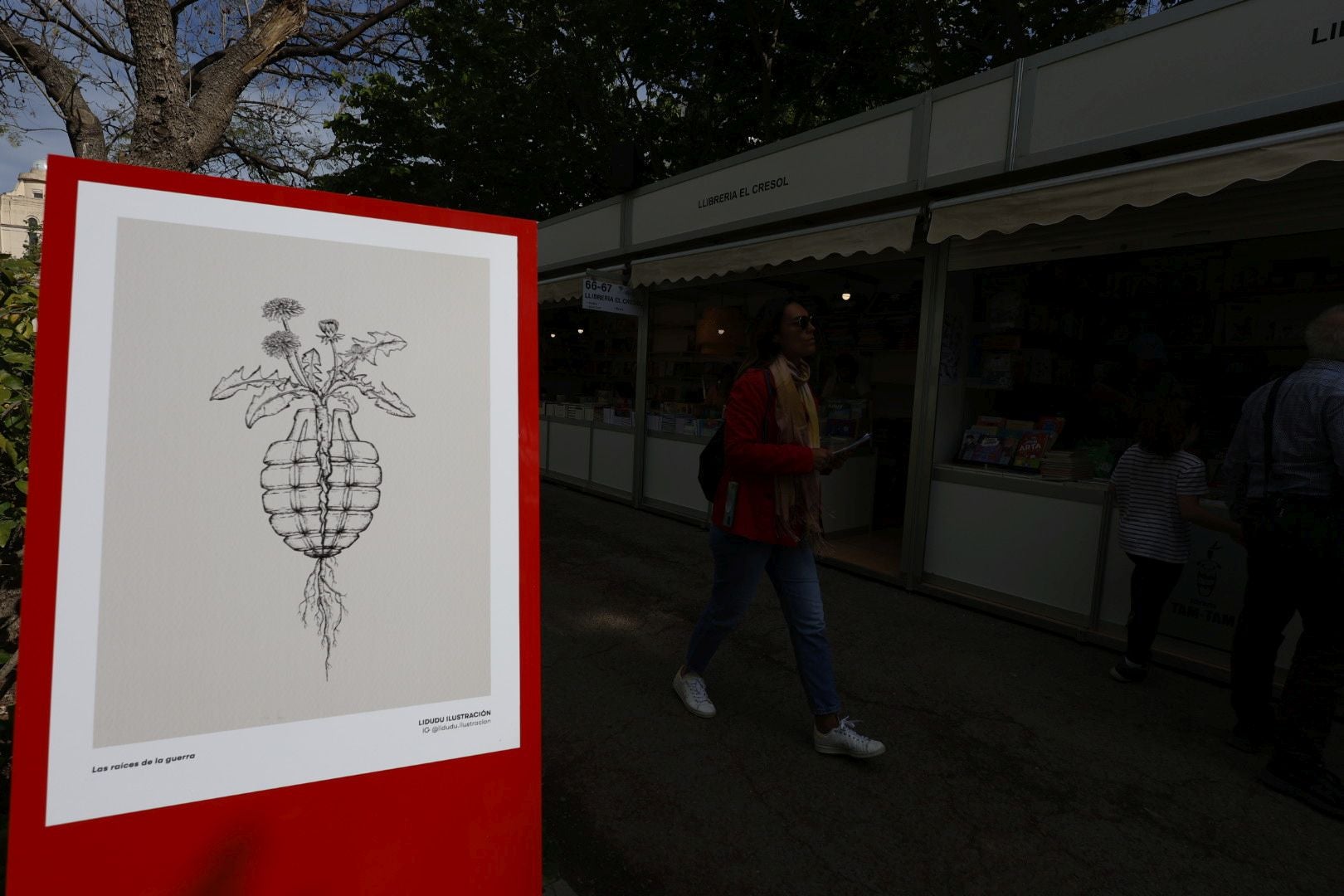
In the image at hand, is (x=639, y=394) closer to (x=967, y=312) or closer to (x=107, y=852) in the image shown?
(x=967, y=312)

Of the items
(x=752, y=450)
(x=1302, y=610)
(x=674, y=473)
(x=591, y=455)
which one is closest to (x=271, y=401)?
(x=752, y=450)

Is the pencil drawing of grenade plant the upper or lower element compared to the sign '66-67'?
lower

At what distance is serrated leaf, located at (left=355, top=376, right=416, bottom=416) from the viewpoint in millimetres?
1134

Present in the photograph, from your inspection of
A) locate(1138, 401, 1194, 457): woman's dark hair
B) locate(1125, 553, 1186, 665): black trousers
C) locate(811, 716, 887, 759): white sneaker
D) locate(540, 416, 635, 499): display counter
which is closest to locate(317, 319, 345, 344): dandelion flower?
locate(811, 716, 887, 759): white sneaker

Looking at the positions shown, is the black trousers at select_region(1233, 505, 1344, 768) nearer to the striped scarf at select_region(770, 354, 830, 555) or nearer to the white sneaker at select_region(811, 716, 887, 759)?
the white sneaker at select_region(811, 716, 887, 759)

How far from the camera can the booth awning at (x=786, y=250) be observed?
4652 millimetres

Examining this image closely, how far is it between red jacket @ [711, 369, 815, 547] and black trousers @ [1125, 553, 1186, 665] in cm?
211

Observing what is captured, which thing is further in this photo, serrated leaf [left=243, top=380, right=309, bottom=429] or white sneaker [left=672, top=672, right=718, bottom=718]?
white sneaker [left=672, top=672, right=718, bottom=718]

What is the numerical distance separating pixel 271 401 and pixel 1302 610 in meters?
3.54

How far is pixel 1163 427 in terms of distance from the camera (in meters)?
3.31

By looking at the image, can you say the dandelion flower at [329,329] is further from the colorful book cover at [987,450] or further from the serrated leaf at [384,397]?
the colorful book cover at [987,450]

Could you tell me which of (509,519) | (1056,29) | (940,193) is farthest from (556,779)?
(1056,29)

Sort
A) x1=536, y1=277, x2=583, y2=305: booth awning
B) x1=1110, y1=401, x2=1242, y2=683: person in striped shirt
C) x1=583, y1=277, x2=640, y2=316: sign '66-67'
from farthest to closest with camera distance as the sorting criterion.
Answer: x1=536, y1=277, x2=583, y2=305: booth awning → x1=583, y1=277, x2=640, y2=316: sign '66-67' → x1=1110, y1=401, x2=1242, y2=683: person in striped shirt

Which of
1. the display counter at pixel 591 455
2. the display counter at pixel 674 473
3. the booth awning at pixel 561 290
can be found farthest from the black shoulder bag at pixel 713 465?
the booth awning at pixel 561 290
